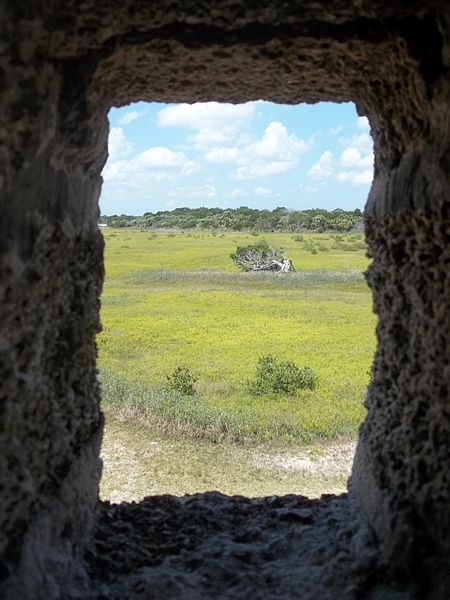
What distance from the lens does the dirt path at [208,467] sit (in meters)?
8.43

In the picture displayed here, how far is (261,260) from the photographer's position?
41062 millimetres

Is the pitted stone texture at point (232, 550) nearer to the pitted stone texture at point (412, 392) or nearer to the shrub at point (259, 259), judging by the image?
the pitted stone texture at point (412, 392)

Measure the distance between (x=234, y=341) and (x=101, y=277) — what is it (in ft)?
55.2

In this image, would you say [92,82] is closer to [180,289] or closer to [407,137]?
[407,137]

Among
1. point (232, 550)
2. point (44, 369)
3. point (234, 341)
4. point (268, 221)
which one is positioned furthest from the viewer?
point (268, 221)

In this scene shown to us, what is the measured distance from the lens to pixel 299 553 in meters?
3.01

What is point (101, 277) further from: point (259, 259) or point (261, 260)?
point (259, 259)

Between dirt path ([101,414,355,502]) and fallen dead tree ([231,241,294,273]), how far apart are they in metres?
28.9

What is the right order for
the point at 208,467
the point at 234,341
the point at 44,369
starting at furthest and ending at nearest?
the point at 234,341
the point at 208,467
the point at 44,369

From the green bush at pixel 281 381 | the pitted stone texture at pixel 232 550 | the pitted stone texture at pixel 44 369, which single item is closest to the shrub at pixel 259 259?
the green bush at pixel 281 381

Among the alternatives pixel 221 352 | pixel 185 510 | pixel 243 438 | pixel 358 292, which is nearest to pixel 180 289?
pixel 358 292

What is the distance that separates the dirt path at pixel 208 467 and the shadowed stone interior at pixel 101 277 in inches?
206

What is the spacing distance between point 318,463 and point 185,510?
250 inches

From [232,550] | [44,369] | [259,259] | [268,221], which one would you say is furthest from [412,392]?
[268,221]
